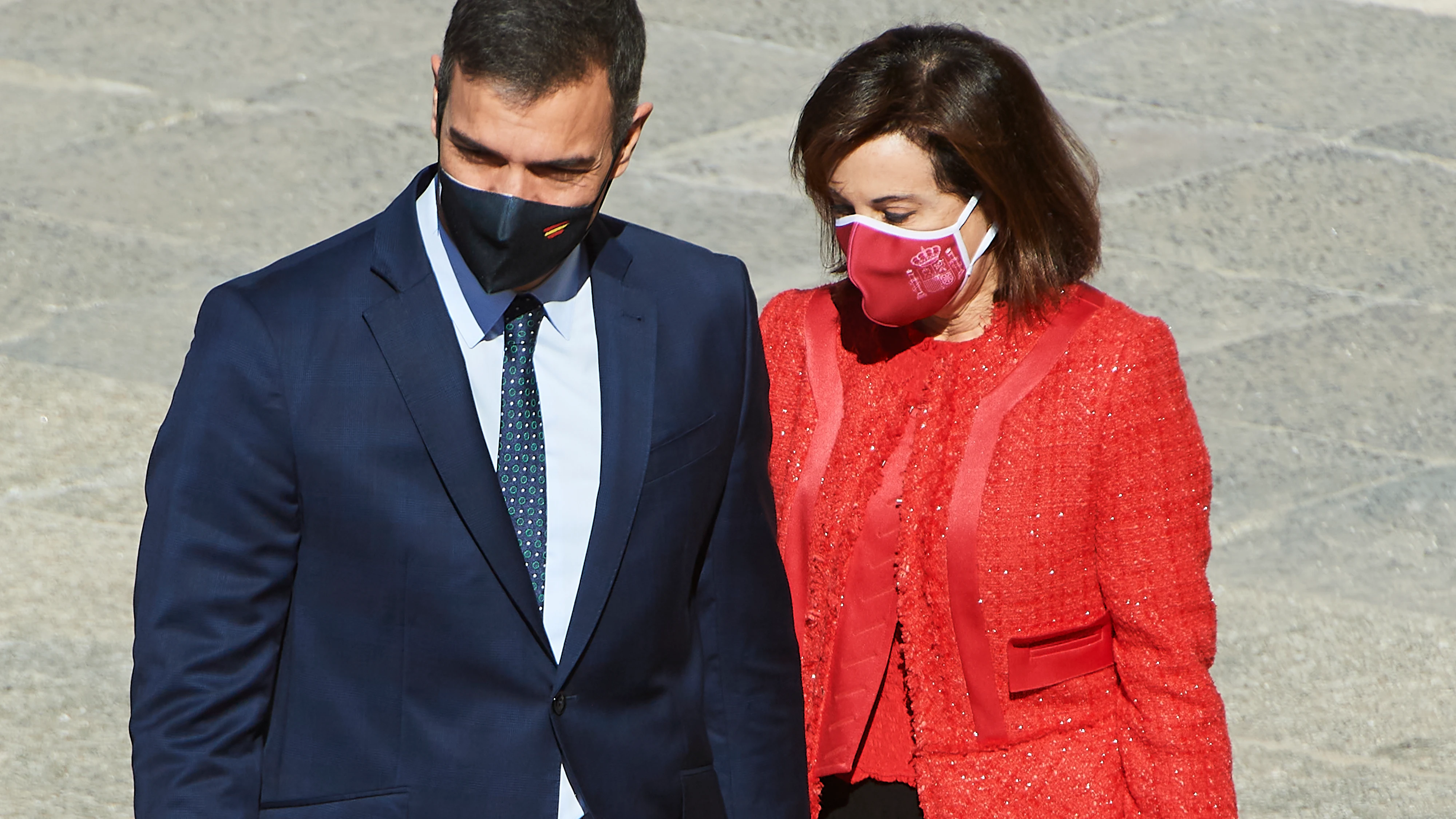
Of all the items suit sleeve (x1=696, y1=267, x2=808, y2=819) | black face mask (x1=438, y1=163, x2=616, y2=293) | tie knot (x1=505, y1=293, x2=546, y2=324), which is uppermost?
black face mask (x1=438, y1=163, x2=616, y2=293)

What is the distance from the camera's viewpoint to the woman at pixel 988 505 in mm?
3096

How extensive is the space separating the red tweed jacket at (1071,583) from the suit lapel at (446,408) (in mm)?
824

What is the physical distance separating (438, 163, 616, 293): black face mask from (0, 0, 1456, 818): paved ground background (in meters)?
1.99

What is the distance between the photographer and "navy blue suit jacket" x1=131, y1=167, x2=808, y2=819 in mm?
2457

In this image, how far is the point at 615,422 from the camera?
8.71 feet

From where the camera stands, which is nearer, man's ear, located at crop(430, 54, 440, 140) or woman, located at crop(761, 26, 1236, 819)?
man's ear, located at crop(430, 54, 440, 140)

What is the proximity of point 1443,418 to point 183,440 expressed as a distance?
5832mm

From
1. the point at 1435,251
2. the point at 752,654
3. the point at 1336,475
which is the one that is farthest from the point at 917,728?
the point at 1435,251

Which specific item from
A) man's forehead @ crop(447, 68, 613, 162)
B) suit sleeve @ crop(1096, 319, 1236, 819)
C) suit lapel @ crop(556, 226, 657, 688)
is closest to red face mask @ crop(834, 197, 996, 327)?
suit sleeve @ crop(1096, 319, 1236, 819)

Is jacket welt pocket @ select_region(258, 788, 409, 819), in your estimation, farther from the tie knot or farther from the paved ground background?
the paved ground background

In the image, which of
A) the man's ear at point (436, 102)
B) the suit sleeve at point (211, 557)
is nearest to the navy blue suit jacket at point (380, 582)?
the suit sleeve at point (211, 557)

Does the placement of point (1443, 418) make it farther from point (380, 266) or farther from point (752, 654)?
point (380, 266)

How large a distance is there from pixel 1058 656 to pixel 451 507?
1.17 meters

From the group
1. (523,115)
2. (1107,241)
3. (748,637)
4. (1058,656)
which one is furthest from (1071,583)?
(1107,241)
